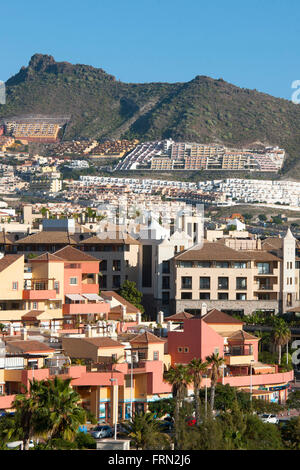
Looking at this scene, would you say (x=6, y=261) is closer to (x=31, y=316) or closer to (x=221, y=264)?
(x=31, y=316)

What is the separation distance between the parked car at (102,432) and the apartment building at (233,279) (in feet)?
128

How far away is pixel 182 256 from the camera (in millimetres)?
98625

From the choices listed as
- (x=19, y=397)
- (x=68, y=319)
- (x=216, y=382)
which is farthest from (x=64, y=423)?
(x=68, y=319)

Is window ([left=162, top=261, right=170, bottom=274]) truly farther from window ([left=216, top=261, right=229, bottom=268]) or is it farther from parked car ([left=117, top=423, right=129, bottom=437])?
parked car ([left=117, top=423, right=129, bottom=437])

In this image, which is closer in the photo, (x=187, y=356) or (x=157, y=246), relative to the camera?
(x=187, y=356)

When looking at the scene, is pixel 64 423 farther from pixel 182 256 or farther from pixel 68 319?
pixel 182 256

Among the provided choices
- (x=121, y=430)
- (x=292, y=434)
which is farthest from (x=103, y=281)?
(x=292, y=434)

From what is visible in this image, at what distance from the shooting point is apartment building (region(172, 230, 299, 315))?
324ft

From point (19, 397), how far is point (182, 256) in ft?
153

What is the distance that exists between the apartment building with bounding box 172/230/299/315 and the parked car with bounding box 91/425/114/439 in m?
39.1

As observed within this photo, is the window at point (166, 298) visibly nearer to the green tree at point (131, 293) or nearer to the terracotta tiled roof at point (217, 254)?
the green tree at point (131, 293)

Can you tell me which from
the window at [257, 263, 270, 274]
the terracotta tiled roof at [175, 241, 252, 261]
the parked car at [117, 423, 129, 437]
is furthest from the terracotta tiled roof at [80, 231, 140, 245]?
the parked car at [117, 423, 129, 437]
